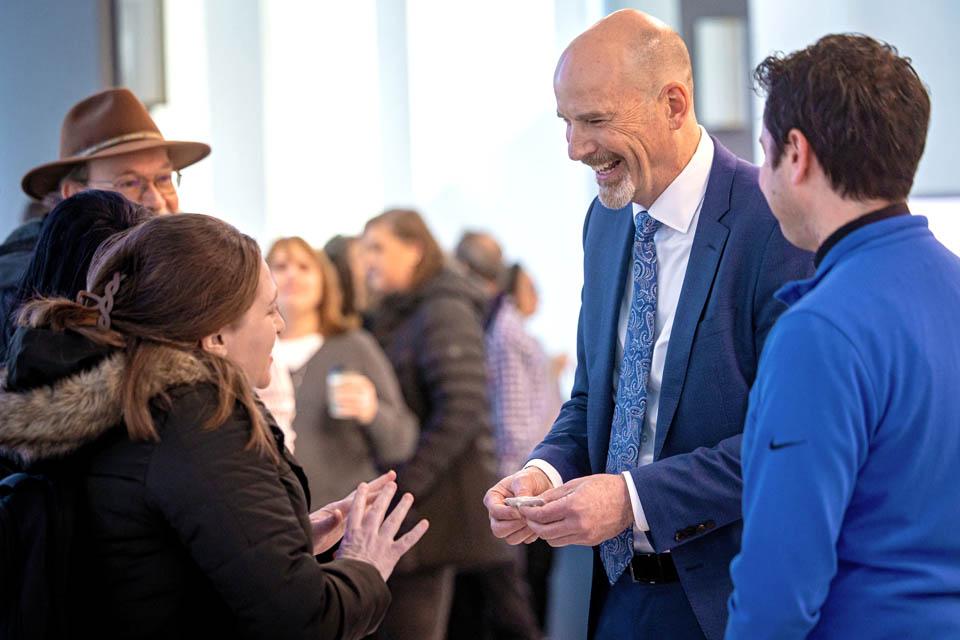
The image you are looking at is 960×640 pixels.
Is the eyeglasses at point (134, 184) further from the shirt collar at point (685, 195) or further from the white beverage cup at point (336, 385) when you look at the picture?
the shirt collar at point (685, 195)

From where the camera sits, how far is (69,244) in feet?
7.09

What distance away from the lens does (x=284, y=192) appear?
23.6ft

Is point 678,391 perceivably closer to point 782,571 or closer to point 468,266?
point 782,571

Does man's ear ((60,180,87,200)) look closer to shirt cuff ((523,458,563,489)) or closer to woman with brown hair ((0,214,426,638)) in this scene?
woman with brown hair ((0,214,426,638))

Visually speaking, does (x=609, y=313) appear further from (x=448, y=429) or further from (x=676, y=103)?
(x=448, y=429)

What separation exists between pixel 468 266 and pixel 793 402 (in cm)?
463

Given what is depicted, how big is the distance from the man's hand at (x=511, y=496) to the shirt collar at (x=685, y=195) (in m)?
0.50

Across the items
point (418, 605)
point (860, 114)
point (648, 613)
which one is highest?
point (860, 114)

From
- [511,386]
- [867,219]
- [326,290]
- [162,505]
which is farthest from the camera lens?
[511,386]

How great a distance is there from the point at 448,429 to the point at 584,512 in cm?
232

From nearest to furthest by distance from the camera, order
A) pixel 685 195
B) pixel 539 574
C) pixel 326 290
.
Result: pixel 685 195
pixel 326 290
pixel 539 574

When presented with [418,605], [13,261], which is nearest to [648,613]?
[13,261]

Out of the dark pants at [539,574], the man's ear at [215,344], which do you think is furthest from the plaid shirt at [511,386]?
the man's ear at [215,344]

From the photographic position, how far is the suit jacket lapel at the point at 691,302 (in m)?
1.90
